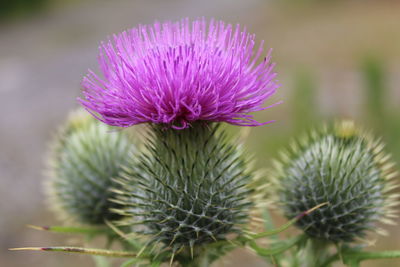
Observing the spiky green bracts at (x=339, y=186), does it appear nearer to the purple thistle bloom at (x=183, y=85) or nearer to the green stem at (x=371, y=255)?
the green stem at (x=371, y=255)

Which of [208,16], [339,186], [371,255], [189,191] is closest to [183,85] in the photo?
[189,191]

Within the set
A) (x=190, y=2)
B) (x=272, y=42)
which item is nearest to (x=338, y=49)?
(x=272, y=42)

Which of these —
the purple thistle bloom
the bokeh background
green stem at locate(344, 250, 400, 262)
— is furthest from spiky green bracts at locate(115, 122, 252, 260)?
green stem at locate(344, 250, 400, 262)

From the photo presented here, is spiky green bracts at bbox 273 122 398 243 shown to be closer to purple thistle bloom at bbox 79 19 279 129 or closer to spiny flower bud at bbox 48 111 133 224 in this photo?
purple thistle bloom at bbox 79 19 279 129

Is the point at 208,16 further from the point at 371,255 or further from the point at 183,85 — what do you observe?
the point at 371,255

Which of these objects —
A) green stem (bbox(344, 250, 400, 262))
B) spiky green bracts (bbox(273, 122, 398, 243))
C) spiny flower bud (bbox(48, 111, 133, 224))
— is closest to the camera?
green stem (bbox(344, 250, 400, 262))

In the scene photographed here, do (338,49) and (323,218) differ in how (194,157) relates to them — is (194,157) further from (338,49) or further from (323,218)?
(338,49)

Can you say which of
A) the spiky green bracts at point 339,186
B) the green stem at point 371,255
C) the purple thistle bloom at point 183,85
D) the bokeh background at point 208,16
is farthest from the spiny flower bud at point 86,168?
the green stem at point 371,255
